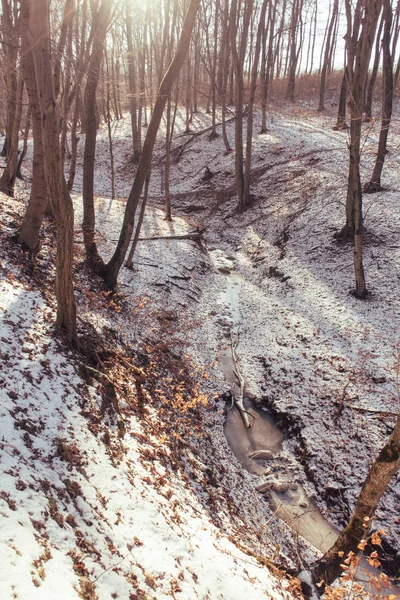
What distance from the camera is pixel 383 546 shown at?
574 cm

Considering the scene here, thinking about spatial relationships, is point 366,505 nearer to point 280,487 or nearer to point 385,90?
point 280,487

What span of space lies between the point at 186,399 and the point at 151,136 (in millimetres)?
6051

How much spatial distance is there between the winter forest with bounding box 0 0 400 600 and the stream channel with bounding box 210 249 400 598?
0.03 m

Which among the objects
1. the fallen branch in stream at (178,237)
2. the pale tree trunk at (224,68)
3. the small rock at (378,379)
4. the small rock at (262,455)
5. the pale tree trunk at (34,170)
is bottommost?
the small rock at (262,455)

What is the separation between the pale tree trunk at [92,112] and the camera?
26.9ft

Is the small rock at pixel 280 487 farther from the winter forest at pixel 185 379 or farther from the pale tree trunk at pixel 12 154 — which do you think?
the pale tree trunk at pixel 12 154

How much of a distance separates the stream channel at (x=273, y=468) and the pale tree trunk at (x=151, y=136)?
3842mm

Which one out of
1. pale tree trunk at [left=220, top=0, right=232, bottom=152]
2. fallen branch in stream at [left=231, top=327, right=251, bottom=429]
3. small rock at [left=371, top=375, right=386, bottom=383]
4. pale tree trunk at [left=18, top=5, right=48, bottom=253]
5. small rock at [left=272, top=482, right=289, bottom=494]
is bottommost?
small rock at [left=272, top=482, right=289, bottom=494]

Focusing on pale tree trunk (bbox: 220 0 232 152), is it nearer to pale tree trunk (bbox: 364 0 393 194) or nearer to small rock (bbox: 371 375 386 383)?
pale tree trunk (bbox: 364 0 393 194)

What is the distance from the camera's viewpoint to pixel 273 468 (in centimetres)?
713

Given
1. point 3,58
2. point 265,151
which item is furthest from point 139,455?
point 265,151

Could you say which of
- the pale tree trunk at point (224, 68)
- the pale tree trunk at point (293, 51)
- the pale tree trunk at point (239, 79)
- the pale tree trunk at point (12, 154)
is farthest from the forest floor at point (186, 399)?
the pale tree trunk at point (293, 51)

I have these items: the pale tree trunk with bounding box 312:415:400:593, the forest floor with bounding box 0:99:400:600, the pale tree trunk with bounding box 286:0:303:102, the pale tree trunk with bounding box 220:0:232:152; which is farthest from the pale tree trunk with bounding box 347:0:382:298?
the pale tree trunk with bounding box 286:0:303:102

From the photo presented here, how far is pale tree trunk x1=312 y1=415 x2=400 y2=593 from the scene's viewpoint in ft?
13.7
